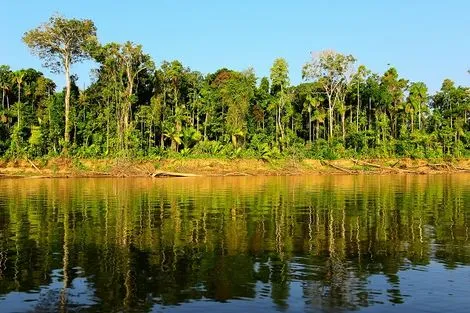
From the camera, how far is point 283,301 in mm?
11156

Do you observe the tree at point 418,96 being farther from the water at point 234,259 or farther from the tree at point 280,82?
the water at point 234,259

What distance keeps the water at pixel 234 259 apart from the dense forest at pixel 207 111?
4438 cm

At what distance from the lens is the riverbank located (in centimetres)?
6556

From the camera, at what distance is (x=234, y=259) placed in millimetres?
15445

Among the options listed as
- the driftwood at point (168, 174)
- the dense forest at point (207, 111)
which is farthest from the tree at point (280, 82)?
the driftwood at point (168, 174)

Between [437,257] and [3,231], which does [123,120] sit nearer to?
[3,231]

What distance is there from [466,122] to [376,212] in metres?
73.6

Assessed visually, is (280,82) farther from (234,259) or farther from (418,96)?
(234,259)

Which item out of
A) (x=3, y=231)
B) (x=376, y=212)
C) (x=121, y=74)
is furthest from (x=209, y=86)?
(x=3, y=231)

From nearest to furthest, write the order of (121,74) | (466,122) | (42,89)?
1. (121,74)
2. (42,89)
3. (466,122)

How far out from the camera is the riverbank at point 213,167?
65562mm

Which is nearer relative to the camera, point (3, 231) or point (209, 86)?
point (3, 231)

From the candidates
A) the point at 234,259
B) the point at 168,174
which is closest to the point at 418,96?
the point at 168,174

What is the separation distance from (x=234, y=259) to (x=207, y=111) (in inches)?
2546
